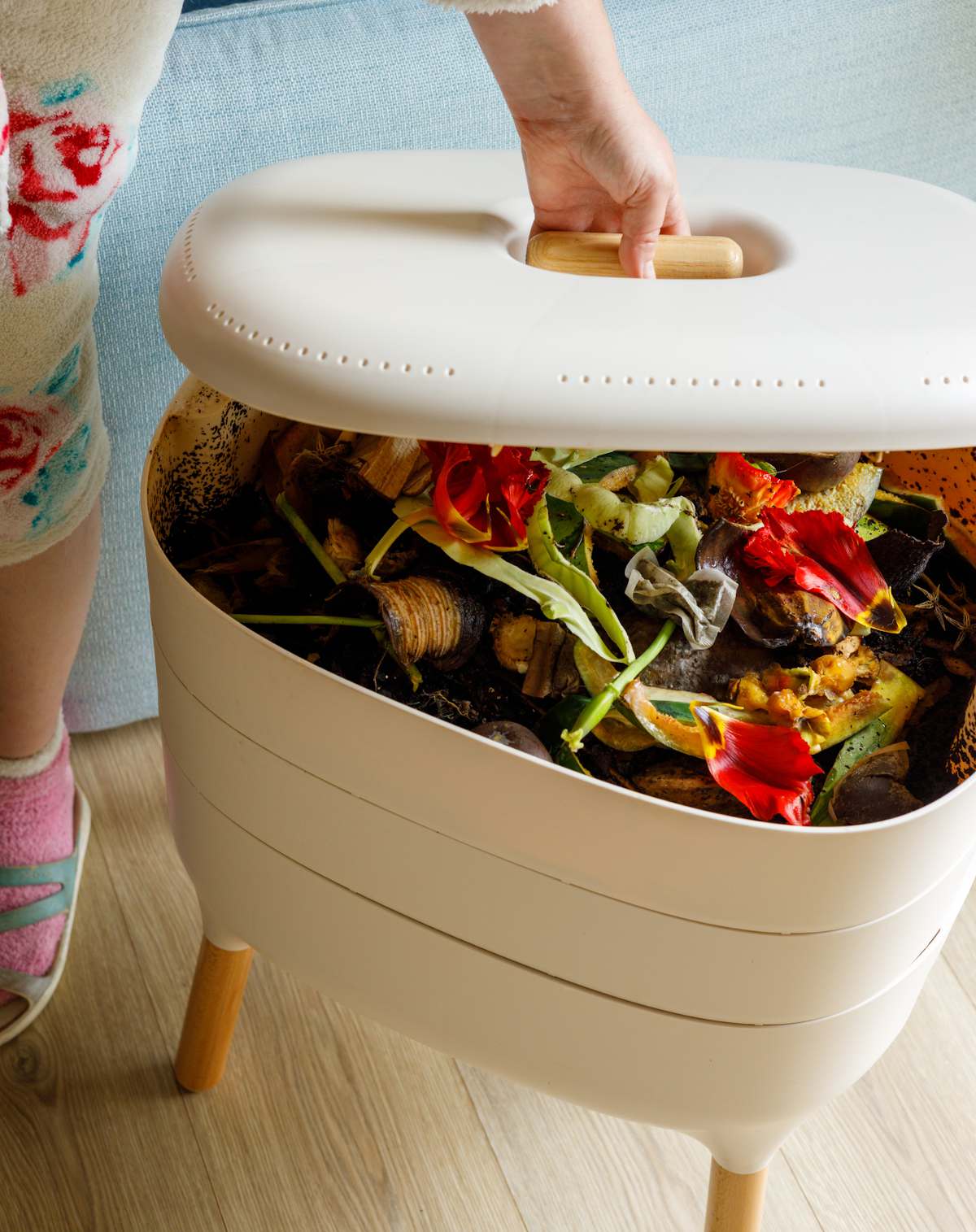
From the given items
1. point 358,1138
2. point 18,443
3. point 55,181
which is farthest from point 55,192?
point 358,1138

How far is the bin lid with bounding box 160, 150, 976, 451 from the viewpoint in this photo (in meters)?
0.47

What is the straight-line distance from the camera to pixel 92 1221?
82 centimetres

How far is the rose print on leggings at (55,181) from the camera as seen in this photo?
582 millimetres

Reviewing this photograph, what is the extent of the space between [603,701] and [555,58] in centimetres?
30

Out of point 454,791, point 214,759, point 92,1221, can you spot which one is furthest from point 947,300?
point 92,1221

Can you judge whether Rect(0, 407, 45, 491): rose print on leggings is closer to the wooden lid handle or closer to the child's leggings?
the child's leggings

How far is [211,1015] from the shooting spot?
84 cm

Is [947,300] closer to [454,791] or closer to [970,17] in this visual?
[454,791]

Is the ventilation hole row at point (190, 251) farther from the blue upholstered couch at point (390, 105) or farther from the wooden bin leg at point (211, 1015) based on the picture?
the wooden bin leg at point (211, 1015)

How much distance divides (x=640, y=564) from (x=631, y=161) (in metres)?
0.20

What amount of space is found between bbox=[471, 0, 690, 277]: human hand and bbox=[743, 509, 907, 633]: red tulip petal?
15 cm

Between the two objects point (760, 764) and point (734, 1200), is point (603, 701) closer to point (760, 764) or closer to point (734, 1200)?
point (760, 764)

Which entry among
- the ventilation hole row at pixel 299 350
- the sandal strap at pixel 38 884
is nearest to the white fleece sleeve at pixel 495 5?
the ventilation hole row at pixel 299 350

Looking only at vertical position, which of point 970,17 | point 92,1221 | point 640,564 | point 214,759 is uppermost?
point 970,17
